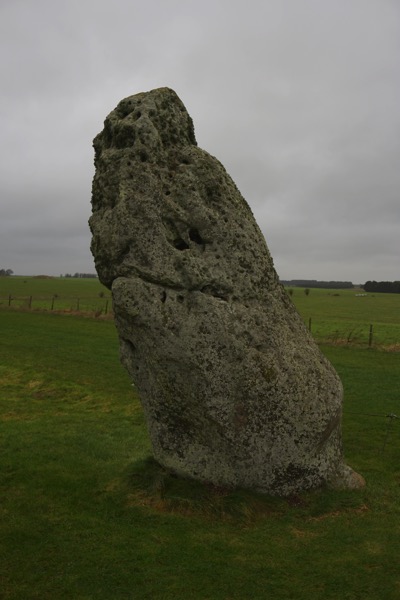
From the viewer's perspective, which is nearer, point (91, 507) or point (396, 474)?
point (91, 507)

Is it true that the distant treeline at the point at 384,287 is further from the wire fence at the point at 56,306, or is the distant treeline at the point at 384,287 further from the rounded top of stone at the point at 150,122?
the rounded top of stone at the point at 150,122

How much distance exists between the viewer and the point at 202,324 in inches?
379

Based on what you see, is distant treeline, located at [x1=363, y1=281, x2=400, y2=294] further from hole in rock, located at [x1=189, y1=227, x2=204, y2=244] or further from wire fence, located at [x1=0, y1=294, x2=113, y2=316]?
hole in rock, located at [x1=189, y1=227, x2=204, y2=244]

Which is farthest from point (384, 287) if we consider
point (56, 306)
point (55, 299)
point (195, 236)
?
point (195, 236)

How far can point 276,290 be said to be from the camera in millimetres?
10781

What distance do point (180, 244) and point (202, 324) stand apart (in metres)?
1.78

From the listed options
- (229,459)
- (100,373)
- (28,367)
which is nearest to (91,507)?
(229,459)

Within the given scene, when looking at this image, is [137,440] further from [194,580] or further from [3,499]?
[194,580]

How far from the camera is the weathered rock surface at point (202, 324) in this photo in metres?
9.69

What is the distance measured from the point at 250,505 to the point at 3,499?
5068 millimetres

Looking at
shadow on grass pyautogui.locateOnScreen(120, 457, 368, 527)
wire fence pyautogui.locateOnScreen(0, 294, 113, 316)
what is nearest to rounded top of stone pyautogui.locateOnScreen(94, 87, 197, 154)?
shadow on grass pyautogui.locateOnScreen(120, 457, 368, 527)

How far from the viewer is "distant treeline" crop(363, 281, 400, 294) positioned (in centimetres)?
15100

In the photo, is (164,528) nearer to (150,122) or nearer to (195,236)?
(195,236)

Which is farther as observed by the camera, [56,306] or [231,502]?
[56,306]
